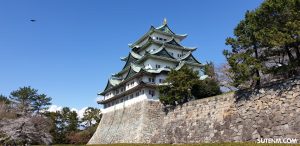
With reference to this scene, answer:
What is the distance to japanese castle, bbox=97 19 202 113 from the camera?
35.3 meters

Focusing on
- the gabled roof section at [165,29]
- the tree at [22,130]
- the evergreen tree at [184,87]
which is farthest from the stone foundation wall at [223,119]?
the gabled roof section at [165,29]

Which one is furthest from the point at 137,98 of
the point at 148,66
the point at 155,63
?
the point at 155,63

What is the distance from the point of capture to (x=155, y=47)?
4094 cm

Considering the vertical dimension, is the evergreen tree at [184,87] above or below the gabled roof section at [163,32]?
below

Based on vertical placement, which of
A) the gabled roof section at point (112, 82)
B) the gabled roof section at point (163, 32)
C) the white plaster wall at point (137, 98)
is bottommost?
the white plaster wall at point (137, 98)

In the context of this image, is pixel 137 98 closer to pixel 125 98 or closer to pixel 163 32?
pixel 125 98

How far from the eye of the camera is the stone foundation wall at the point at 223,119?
16875 mm

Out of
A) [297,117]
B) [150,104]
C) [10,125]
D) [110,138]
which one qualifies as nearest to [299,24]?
[297,117]

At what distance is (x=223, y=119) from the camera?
2169 cm

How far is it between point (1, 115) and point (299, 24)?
38.6 metres

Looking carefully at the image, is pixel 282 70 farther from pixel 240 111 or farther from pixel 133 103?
pixel 133 103

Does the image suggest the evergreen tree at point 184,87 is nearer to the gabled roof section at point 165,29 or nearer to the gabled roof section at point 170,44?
the gabled roof section at point 170,44

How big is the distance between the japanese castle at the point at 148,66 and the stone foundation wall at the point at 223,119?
2.10 meters

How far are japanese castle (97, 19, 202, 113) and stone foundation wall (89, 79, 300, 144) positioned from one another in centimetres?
210
